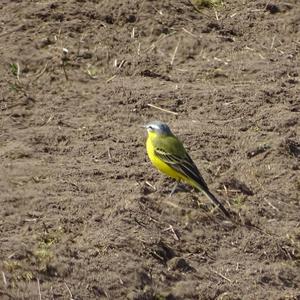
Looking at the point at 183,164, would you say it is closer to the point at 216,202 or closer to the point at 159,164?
the point at 159,164

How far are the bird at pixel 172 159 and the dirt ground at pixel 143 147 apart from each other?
0.52 feet

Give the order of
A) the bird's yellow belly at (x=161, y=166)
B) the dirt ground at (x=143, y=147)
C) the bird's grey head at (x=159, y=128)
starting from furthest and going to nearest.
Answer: the bird's grey head at (x=159, y=128) < the bird's yellow belly at (x=161, y=166) < the dirt ground at (x=143, y=147)

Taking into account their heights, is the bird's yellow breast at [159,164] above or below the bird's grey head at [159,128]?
below

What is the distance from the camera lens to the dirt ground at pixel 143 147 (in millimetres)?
8445

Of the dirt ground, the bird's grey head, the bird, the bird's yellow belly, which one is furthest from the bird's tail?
the bird's grey head

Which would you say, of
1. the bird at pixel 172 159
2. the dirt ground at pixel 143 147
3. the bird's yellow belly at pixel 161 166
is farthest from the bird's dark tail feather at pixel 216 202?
the bird's yellow belly at pixel 161 166

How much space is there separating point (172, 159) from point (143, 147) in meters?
0.82

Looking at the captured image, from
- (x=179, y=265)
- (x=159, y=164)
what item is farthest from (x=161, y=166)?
(x=179, y=265)

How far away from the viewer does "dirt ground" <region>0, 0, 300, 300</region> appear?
8445mm

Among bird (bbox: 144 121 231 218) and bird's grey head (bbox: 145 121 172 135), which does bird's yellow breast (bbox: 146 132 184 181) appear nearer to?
bird (bbox: 144 121 231 218)

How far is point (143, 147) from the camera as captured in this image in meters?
10.6

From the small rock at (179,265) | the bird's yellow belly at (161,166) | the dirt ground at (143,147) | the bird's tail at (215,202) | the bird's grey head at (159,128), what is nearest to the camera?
the dirt ground at (143,147)

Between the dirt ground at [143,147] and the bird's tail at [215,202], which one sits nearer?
the dirt ground at [143,147]

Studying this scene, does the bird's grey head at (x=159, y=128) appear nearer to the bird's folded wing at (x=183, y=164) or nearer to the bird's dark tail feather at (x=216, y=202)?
the bird's folded wing at (x=183, y=164)
